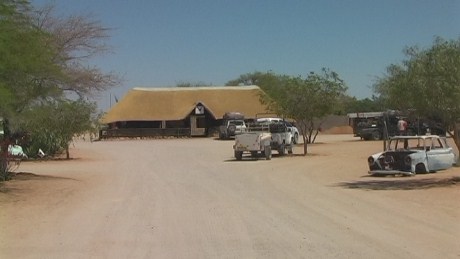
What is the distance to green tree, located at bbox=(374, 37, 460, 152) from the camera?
54.7ft

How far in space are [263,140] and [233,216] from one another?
19045 millimetres

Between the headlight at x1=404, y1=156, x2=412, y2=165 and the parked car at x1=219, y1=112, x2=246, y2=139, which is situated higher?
the parked car at x1=219, y1=112, x2=246, y2=139

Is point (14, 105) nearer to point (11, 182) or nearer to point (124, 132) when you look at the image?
point (11, 182)

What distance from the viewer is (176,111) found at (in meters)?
74.6

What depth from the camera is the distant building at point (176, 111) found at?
238 ft

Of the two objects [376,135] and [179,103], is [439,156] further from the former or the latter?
[179,103]

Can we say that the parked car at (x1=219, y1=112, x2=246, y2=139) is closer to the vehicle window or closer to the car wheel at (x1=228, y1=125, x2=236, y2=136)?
the car wheel at (x1=228, y1=125, x2=236, y2=136)

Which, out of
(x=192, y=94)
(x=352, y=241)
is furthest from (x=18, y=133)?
(x=192, y=94)

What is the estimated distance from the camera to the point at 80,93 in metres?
29.6

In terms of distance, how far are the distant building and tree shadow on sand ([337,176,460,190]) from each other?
166 ft

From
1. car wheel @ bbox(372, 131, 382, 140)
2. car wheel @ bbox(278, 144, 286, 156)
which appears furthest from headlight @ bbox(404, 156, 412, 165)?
car wheel @ bbox(372, 131, 382, 140)

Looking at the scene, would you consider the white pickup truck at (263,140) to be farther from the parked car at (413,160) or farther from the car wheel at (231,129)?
the car wheel at (231,129)

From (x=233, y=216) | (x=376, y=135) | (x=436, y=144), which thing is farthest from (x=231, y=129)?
(x=233, y=216)

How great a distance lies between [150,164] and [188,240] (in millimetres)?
19916
